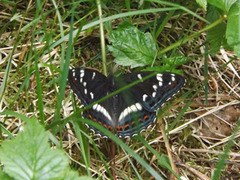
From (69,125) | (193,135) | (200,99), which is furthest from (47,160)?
(200,99)

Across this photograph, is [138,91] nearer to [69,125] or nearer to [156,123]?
[156,123]

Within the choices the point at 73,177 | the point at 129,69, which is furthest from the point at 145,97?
the point at 73,177

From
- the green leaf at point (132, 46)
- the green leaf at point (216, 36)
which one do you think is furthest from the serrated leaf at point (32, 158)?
the green leaf at point (216, 36)

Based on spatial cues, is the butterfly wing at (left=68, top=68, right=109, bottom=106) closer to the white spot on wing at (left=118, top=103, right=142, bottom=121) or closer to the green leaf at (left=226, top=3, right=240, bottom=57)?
the white spot on wing at (left=118, top=103, right=142, bottom=121)

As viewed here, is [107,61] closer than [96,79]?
No

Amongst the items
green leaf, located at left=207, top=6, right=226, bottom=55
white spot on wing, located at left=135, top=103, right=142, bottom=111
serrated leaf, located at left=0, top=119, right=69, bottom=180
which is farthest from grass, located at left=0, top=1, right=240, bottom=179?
serrated leaf, located at left=0, top=119, right=69, bottom=180

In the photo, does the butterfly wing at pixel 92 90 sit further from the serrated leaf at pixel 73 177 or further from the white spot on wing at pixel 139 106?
the serrated leaf at pixel 73 177

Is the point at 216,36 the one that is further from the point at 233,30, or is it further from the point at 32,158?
the point at 32,158
